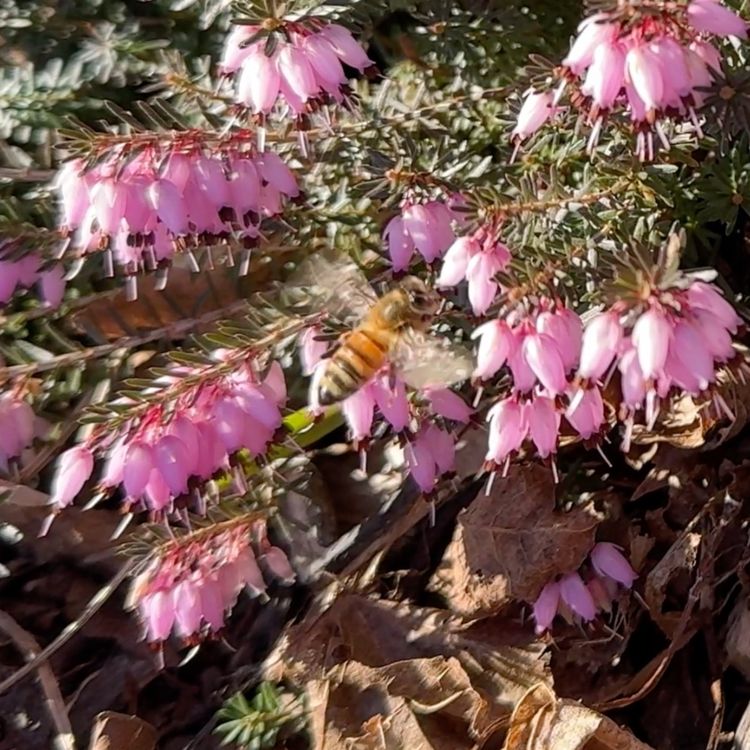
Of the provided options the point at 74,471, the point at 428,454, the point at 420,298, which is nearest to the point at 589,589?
the point at 428,454

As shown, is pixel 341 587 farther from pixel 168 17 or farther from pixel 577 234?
pixel 168 17

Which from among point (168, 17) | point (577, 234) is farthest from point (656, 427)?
point (168, 17)

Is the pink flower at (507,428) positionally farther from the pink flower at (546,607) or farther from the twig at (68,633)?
the twig at (68,633)

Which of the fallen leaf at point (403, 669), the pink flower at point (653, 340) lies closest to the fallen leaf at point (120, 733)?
the fallen leaf at point (403, 669)

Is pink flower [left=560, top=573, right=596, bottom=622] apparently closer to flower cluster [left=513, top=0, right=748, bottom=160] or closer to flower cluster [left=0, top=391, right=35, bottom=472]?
flower cluster [left=513, top=0, right=748, bottom=160]

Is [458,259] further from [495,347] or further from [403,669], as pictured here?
[403,669]

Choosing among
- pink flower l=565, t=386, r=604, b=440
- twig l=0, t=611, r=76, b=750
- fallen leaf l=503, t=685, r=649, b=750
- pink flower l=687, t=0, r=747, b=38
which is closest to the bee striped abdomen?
pink flower l=565, t=386, r=604, b=440

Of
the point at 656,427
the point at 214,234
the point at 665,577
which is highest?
the point at 214,234
